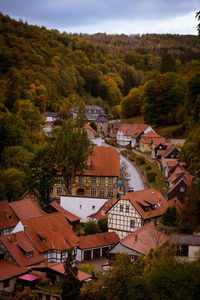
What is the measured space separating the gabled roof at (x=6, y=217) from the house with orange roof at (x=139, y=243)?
357 inches

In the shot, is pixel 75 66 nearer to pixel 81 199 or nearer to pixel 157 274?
pixel 81 199

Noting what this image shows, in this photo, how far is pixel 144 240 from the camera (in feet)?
93.7

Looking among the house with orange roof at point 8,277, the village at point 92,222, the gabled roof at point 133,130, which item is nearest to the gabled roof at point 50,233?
the village at point 92,222

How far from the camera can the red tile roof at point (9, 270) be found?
24525mm

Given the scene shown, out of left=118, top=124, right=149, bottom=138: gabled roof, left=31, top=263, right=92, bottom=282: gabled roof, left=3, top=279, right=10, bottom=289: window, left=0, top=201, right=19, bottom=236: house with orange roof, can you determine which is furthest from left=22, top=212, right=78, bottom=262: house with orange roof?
left=118, top=124, right=149, bottom=138: gabled roof

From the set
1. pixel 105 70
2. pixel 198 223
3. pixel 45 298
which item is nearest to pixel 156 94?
pixel 198 223

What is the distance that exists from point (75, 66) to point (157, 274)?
10390cm

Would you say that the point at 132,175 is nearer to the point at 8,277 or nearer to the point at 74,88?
the point at 8,277

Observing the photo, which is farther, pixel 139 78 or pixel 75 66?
pixel 139 78

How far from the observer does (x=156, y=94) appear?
2689 inches

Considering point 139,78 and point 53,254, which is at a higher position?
point 139,78

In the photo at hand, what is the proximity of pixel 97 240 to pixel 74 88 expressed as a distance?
80885 millimetres

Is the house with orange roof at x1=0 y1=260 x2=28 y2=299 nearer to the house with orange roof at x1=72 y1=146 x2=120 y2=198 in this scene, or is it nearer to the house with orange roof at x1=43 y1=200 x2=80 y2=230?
the house with orange roof at x1=43 y1=200 x2=80 y2=230

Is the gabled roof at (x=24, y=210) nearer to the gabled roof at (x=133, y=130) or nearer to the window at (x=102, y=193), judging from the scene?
the window at (x=102, y=193)
